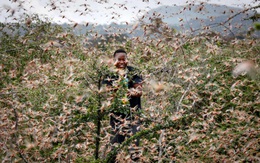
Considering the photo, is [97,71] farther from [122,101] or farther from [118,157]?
[118,157]

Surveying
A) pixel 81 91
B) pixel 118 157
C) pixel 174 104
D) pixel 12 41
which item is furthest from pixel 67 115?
pixel 12 41

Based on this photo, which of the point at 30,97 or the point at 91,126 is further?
the point at 30,97

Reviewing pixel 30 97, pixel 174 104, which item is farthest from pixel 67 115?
pixel 174 104

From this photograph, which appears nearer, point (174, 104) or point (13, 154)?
point (13, 154)

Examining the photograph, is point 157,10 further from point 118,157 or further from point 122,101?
point 118,157

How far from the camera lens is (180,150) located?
383 cm

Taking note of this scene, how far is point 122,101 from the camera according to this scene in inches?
114

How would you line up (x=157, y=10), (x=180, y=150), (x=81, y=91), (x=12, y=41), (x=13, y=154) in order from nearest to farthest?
(x=13, y=154) → (x=81, y=91) → (x=180, y=150) → (x=157, y=10) → (x=12, y=41)

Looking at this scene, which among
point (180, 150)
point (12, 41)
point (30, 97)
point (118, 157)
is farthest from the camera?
point (12, 41)

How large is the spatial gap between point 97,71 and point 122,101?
0.50 meters

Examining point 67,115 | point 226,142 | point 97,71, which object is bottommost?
point 226,142

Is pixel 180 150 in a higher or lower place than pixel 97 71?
lower

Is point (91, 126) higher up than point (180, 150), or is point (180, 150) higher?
point (91, 126)

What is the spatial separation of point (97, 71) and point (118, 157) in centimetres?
116
